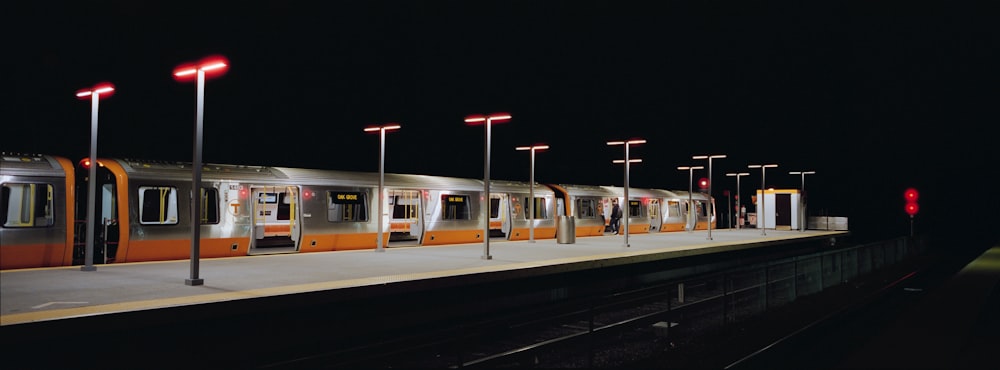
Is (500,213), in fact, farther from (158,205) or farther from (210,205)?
(158,205)

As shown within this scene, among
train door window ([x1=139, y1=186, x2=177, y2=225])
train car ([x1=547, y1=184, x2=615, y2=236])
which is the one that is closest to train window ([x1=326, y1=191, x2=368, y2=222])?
train door window ([x1=139, y1=186, x2=177, y2=225])

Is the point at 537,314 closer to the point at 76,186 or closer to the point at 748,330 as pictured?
the point at 748,330

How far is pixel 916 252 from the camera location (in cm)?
2822

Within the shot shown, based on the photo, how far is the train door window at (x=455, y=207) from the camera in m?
22.4

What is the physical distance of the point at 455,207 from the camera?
76.0ft

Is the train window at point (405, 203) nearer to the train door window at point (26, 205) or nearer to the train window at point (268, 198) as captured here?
the train window at point (268, 198)

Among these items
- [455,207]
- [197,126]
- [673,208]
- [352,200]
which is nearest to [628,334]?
[197,126]

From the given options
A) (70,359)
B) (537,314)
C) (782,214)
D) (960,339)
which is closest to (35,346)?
(70,359)

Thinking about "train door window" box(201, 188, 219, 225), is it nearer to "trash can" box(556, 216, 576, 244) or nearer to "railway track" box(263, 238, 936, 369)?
"railway track" box(263, 238, 936, 369)

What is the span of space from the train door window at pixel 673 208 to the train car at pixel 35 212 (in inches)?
1189

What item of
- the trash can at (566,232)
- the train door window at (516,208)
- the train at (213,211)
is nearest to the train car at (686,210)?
the train door window at (516,208)

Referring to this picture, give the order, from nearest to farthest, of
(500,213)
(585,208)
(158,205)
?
(158,205), (500,213), (585,208)

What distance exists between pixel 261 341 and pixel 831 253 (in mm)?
12983

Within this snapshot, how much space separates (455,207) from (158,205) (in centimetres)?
1018
